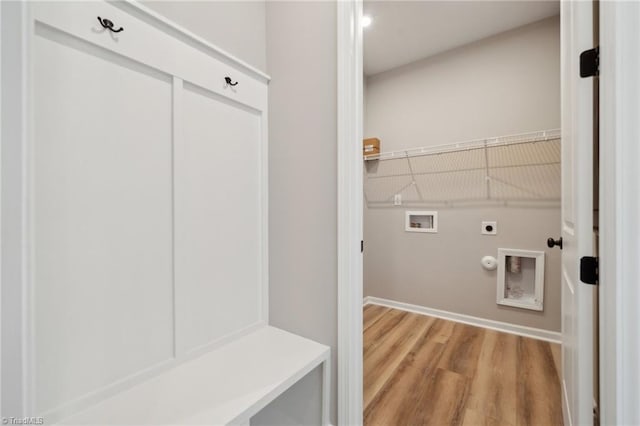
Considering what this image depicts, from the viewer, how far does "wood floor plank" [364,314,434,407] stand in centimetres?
175

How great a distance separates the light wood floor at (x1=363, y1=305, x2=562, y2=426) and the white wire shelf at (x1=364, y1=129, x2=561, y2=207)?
3.91ft

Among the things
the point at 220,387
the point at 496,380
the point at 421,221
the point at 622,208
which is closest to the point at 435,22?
the point at 421,221

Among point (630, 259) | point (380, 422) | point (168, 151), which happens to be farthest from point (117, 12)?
point (380, 422)

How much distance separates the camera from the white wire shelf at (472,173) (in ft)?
7.26

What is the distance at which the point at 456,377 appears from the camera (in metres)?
1.78

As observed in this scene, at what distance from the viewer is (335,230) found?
1.27 meters

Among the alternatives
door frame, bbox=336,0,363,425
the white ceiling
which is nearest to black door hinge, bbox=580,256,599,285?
door frame, bbox=336,0,363,425

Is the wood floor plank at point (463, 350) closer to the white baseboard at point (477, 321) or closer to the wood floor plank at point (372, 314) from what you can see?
the white baseboard at point (477, 321)

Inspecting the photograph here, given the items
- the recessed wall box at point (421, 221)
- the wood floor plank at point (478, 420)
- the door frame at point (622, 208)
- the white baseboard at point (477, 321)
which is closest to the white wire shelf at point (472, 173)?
the recessed wall box at point (421, 221)

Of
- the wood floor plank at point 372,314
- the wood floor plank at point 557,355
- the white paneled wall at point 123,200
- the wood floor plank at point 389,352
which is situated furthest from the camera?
the wood floor plank at point 372,314

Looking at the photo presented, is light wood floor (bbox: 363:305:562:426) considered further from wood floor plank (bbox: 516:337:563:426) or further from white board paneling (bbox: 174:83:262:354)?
white board paneling (bbox: 174:83:262:354)

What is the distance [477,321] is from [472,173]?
4.49ft

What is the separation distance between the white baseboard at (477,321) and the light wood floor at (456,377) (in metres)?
0.06

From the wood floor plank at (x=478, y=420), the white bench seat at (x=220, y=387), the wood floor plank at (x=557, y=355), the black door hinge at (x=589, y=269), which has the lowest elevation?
the wood floor plank at (x=478, y=420)
